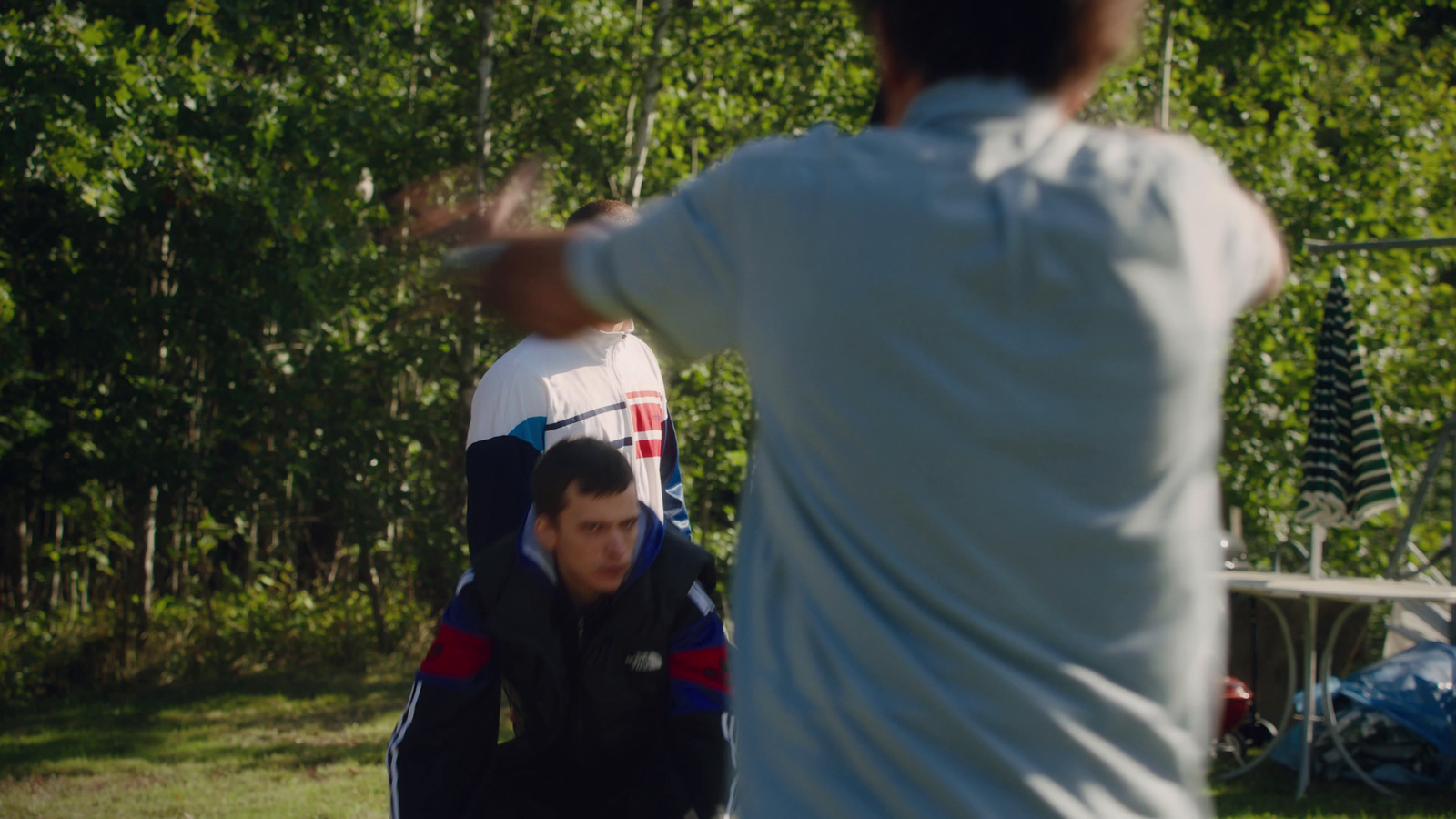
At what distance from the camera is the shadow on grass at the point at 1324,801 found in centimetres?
557

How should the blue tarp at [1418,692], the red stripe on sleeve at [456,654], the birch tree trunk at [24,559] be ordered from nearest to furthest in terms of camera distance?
the red stripe on sleeve at [456,654] → the blue tarp at [1418,692] → the birch tree trunk at [24,559]

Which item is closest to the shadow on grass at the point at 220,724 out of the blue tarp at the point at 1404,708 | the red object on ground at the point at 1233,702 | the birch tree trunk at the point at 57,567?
the birch tree trunk at the point at 57,567

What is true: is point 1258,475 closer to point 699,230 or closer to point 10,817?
point 10,817

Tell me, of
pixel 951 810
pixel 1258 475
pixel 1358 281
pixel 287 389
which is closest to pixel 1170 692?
pixel 951 810

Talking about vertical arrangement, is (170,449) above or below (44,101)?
below

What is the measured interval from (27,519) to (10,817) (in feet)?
14.0

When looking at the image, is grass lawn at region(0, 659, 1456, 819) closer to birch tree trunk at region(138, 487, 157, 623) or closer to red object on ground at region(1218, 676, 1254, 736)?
red object on ground at region(1218, 676, 1254, 736)

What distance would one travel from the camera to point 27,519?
948cm

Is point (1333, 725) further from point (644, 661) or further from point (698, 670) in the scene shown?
point (644, 661)

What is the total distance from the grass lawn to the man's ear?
11.2 feet

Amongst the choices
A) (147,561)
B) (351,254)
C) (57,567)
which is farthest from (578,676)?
(57,567)

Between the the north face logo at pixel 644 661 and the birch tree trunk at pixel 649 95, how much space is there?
6.51m

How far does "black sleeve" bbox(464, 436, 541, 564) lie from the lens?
320cm

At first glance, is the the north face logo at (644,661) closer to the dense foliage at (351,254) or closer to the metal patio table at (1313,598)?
the metal patio table at (1313,598)
